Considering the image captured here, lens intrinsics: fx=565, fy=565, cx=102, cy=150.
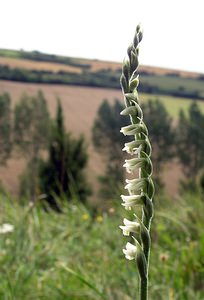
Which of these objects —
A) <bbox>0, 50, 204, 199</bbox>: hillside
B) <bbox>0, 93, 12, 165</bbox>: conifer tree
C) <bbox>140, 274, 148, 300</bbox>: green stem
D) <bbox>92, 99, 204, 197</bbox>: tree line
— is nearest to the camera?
<bbox>140, 274, 148, 300</bbox>: green stem

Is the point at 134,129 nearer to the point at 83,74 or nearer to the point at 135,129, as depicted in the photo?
the point at 135,129

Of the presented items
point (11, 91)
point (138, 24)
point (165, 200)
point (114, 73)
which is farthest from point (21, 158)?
point (138, 24)

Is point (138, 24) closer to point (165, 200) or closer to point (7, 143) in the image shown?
point (165, 200)

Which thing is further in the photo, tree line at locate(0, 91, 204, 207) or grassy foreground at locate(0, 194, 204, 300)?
tree line at locate(0, 91, 204, 207)

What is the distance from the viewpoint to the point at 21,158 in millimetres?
65812

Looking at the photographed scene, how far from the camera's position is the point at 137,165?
2.96 ft

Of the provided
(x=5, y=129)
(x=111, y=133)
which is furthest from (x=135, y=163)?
(x=111, y=133)

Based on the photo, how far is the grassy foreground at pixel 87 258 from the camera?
370 cm

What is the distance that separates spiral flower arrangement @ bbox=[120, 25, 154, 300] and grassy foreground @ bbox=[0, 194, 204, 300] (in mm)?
1656

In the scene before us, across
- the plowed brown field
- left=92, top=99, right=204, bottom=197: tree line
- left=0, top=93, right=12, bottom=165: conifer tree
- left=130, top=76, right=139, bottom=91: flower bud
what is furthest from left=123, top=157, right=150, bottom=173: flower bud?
left=92, top=99, right=204, bottom=197: tree line

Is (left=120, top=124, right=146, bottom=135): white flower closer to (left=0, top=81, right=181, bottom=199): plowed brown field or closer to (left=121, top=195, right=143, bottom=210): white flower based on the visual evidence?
(left=121, top=195, right=143, bottom=210): white flower

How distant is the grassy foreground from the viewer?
12.1ft

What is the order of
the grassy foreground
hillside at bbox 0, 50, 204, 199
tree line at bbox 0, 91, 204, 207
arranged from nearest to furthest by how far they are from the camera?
the grassy foreground < hillside at bbox 0, 50, 204, 199 < tree line at bbox 0, 91, 204, 207

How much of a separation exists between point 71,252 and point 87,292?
156 cm
